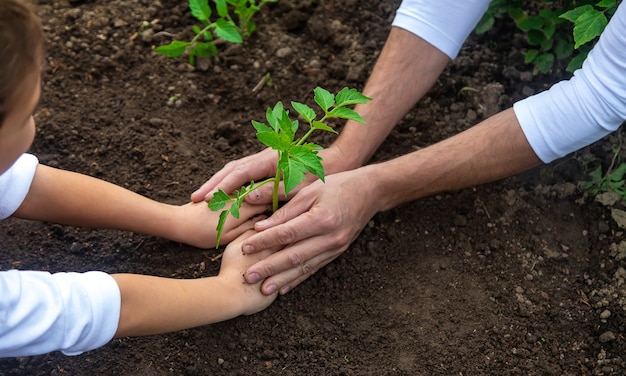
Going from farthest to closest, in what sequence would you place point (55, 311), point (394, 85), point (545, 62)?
point (545, 62)
point (394, 85)
point (55, 311)

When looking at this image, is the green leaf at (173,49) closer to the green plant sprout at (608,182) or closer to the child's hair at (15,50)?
the child's hair at (15,50)

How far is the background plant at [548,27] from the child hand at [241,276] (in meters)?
1.16

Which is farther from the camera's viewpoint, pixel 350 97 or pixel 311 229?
pixel 311 229

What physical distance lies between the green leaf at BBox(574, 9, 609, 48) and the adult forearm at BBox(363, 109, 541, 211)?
0.28 meters

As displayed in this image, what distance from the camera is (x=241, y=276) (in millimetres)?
2100

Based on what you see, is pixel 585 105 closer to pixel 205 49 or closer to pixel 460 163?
pixel 460 163

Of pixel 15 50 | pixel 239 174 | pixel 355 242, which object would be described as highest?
pixel 15 50

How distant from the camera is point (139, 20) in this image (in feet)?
9.73

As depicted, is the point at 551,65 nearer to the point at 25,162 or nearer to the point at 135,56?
the point at 135,56

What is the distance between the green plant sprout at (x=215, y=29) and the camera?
8.44ft

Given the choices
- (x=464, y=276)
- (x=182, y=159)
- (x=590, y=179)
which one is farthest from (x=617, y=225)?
(x=182, y=159)

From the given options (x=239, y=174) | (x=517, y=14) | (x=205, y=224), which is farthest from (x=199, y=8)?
(x=517, y=14)

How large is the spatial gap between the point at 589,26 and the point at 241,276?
47.6 inches

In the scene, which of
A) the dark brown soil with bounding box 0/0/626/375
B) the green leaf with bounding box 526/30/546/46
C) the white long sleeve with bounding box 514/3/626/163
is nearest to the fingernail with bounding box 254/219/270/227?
the dark brown soil with bounding box 0/0/626/375
